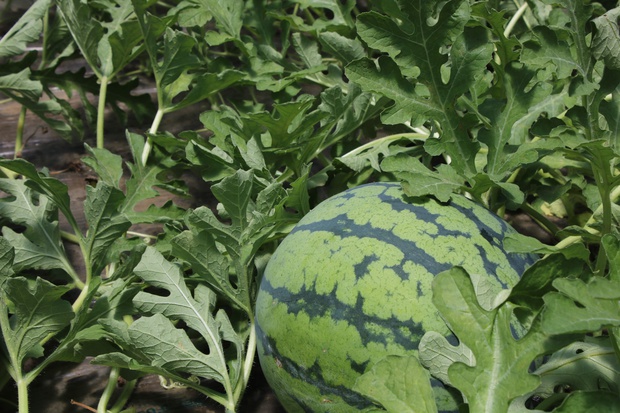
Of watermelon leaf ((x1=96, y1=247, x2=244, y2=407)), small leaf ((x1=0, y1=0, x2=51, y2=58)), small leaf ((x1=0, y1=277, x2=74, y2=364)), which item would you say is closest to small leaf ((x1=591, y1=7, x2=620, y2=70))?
watermelon leaf ((x1=96, y1=247, x2=244, y2=407))

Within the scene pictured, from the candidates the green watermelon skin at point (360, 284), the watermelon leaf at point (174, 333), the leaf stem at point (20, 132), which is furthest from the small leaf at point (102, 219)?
the leaf stem at point (20, 132)

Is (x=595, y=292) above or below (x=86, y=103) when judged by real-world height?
above

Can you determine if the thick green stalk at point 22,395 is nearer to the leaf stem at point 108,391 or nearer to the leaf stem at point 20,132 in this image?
the leaf stem at point 108,391

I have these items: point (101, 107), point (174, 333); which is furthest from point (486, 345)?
point (101, 107)

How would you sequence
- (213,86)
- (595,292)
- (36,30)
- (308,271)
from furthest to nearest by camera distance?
1. (36,30)
2. (213,86)
3. (308,271)
4. (595,292)

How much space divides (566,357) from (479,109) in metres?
0.57

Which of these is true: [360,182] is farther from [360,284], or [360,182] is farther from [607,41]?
[607,41]

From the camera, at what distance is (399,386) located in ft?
4.16

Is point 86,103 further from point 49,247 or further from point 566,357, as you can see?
point 566,357

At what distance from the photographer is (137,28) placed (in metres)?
2.22

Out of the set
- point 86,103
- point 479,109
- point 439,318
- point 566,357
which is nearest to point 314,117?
point 479,109

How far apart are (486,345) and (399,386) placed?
16 centimetres

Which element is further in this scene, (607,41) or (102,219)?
(102,219)

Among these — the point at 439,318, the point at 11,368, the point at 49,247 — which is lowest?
the point at 11,368
